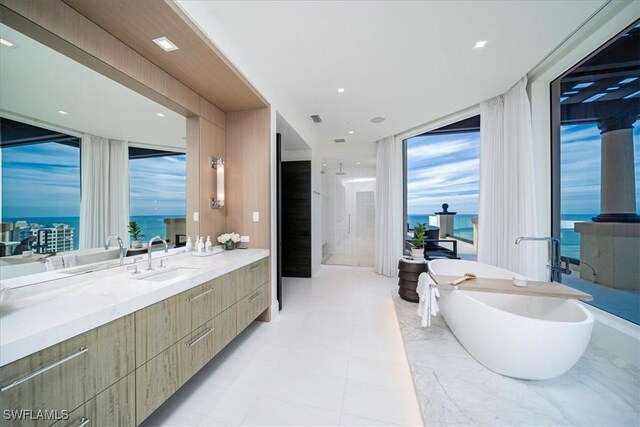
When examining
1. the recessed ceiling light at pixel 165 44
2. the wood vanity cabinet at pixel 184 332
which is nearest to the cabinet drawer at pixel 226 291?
the wood vanity cabinet at pixel 184 332

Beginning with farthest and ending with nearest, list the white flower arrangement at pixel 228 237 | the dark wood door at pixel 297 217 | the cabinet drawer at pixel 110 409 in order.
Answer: the dark wood door at pixel 297 217
the white flower arrangement at pixel 228 237
the cabinet drawer at pixel 110 409

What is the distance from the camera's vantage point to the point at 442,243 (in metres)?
4.50

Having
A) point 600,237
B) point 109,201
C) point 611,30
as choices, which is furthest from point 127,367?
point 611,30

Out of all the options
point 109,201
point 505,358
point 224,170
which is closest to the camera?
point 505,358

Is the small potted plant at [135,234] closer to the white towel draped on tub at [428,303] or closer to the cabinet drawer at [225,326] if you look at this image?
the cabinet drawer at [225,326]

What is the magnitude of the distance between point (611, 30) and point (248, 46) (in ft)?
10.4

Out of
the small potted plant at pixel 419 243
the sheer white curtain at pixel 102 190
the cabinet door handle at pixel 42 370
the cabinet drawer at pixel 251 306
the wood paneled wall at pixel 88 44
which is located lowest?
the cabinet drawer at pixel 251 306

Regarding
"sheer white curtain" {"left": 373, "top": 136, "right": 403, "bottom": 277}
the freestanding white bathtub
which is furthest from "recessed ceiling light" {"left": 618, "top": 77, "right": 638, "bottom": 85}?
"sheer white curtain" {"left": 373, "top": 136, "right": 403, "bottom": 277}

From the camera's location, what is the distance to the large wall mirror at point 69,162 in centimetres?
133

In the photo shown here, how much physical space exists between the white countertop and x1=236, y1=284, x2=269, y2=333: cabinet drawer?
2.01 feet

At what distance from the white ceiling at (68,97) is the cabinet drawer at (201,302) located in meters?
1.46

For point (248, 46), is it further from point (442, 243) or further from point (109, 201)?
point (442, 243)

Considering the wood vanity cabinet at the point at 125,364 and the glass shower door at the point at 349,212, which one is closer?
the wood vanity cabinet at the point at 125,364

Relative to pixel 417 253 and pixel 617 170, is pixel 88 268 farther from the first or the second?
pixel 617 170
